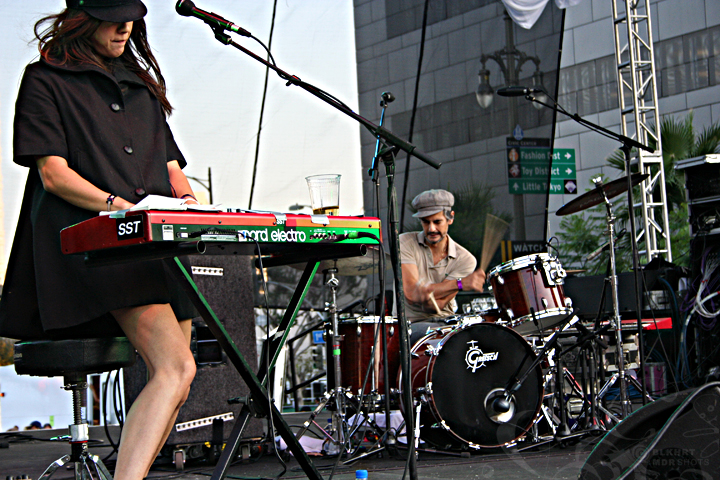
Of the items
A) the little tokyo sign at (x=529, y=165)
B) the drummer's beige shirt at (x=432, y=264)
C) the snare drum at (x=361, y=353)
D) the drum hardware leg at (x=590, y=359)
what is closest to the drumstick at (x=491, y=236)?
the little tokyo sign at (x=529, y=165)

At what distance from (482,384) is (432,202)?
3.79ft

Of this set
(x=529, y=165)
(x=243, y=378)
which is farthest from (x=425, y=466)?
(x=529, y=165)

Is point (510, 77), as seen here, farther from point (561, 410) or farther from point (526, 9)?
point (561, 410)

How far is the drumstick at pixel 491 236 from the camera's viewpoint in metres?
5.91

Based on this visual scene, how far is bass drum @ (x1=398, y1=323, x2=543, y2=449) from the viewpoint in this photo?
3.54 metres

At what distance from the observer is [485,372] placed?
11.9ft

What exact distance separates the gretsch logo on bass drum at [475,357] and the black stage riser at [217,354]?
1033 mm

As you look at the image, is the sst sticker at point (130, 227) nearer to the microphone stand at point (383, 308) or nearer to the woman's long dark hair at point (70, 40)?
the woman's long dark hair at point (70, 40)

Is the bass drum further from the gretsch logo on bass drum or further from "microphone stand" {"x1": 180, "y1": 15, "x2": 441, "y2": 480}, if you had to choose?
"microphone stand" {"x1": 180, "y1": 15, "x2": 441, "y2": 480}

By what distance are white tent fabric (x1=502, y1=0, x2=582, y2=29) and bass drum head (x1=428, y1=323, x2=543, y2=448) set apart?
3455mm

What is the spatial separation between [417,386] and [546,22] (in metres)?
3.94

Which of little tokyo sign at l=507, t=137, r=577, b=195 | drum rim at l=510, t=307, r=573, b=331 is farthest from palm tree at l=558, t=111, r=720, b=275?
drum rim at l=510, t=307, r=573, b=331

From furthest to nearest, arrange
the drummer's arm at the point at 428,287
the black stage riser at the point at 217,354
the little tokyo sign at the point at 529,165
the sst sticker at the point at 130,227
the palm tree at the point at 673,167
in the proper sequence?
the palm tree at the point at 673,167 < the little tokyo sign at the point at 529,165 < the drummer's arm at the point at 428,287 < the black stage riser at the point at 217,354 < the sst sticker at the point at 130,227

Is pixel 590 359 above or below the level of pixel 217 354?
below
